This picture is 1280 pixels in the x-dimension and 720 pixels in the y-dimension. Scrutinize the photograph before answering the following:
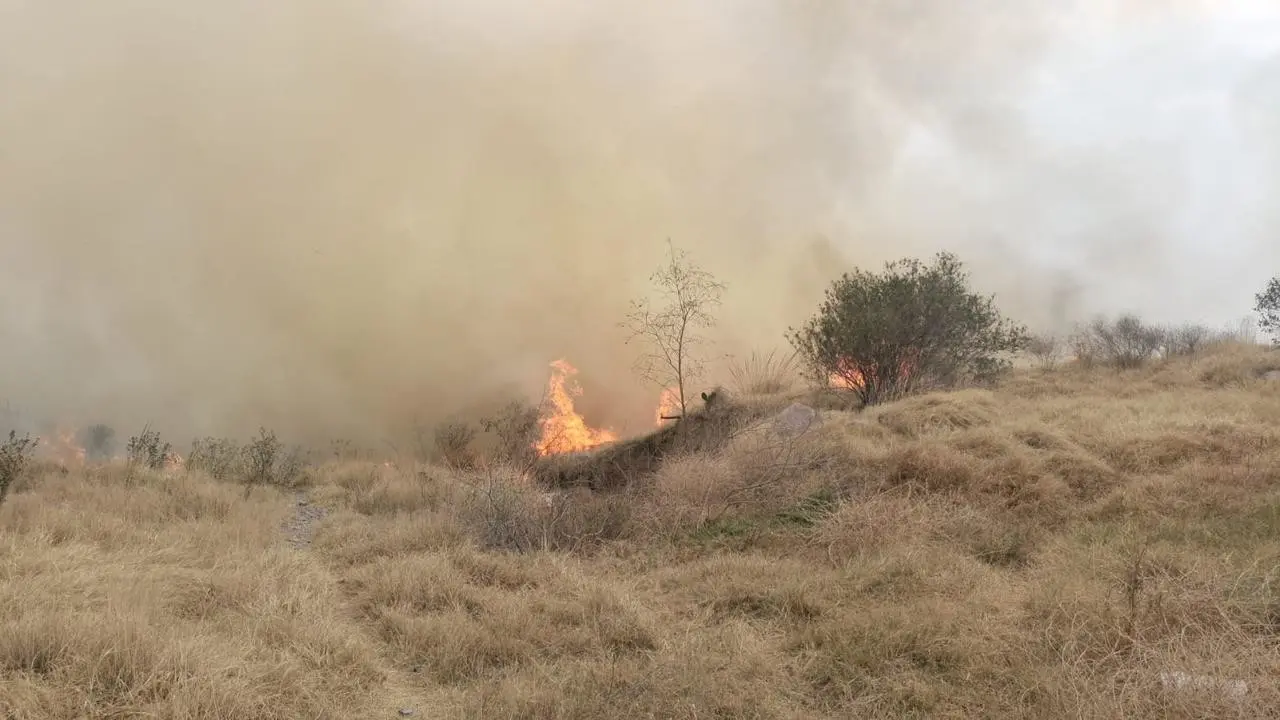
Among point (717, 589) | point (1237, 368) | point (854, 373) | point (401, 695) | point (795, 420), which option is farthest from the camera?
point (854, 373)

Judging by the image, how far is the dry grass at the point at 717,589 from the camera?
343cm

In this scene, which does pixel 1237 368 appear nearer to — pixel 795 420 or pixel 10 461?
pixel 795 420

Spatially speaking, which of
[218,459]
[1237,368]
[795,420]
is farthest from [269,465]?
[1237,368]

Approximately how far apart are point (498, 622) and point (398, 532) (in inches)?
117

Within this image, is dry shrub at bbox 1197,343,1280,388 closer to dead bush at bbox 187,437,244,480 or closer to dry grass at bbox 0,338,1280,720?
dry grass at bbox 0,338,1280,720

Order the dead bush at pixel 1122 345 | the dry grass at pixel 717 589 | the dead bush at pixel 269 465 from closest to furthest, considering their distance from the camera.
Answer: the dry grass at pixel 717 589 → the dead bush at pixel 269 465 → the dead bush at pixel 1122 345

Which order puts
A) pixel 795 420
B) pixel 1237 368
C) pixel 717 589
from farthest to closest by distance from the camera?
pixel 1237 368, pixel 795 420, pixel 717 589

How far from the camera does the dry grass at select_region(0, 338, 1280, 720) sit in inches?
135

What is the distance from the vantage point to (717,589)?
5270 millimetres

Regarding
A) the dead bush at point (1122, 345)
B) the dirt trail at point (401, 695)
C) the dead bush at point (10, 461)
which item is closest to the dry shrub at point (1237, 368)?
the dead bush at point (1122, 345)

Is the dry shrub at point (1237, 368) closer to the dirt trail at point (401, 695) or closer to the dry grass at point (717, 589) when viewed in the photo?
the dry grass at point (717, 589)

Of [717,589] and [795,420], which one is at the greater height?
[795,420]

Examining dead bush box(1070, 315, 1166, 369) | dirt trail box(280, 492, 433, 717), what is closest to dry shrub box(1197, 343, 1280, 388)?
dead bush box(1070, 315, 1166, 369)

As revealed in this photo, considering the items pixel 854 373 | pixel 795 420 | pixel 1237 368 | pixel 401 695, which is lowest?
pixel 401 695
